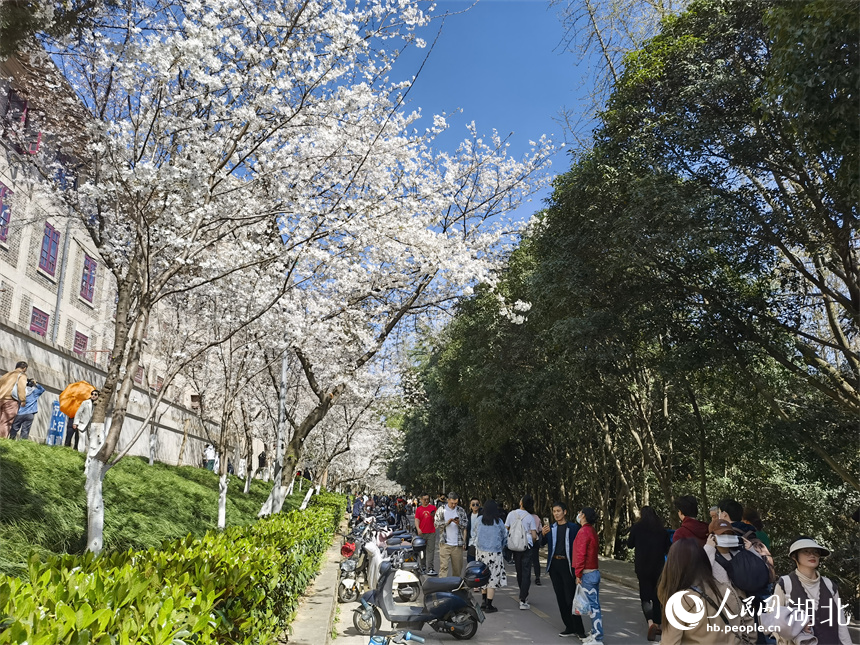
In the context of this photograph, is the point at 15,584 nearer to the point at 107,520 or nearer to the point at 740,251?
the point at 107,520

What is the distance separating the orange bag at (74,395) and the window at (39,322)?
1256cm

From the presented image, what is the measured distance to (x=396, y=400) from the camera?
2975cm

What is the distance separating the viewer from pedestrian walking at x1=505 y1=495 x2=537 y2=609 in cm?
1241

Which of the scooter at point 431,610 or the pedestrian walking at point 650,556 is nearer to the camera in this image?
the scooter at point 431,610

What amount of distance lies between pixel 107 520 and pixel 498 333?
14191mm

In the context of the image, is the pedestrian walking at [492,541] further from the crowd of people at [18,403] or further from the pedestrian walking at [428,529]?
the crowd of people at [18,403]

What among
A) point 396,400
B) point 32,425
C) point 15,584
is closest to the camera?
point 15,584

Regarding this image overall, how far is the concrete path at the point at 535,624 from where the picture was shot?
916 centimetres

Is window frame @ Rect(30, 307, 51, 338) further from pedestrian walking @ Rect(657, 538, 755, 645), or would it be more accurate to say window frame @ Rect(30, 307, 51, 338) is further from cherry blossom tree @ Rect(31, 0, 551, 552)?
pedestrian walking @ Rect(657, 538, 755, 645)

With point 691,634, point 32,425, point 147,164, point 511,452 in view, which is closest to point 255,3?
point 147,164

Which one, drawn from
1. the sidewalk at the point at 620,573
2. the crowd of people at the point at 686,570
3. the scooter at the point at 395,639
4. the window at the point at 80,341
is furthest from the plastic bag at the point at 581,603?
the window at the point at 80,341

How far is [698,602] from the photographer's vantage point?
188 inches

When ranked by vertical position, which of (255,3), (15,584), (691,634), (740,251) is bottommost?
(691,634)

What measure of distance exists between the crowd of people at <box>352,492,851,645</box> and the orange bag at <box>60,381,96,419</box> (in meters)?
7.25
